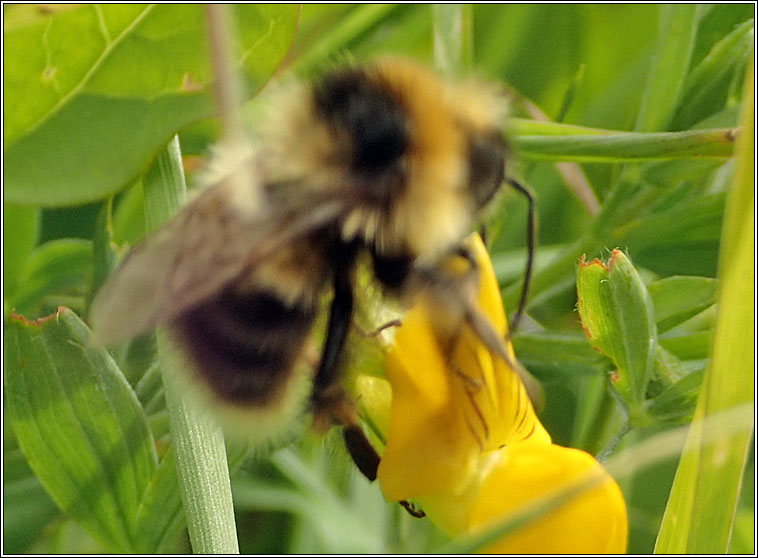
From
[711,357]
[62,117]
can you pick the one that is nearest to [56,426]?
[62,117]

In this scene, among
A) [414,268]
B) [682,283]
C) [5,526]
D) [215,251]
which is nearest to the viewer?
[215,251]

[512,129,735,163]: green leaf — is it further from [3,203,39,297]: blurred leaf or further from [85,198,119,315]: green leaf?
[3,203,39,297]: blurred leaf

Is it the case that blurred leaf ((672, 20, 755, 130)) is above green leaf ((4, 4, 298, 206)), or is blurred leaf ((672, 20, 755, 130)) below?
below

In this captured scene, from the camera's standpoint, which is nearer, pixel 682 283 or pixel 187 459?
pixel 187 459

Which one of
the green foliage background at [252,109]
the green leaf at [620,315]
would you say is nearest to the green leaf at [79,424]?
the green foliage background at [252,109]

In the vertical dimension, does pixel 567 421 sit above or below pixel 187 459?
below

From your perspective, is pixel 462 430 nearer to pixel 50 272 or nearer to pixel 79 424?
pixel 79 424

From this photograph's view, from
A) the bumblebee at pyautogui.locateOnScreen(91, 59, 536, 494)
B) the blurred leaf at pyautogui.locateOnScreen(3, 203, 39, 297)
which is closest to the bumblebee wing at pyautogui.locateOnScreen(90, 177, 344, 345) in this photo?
the bumblebee at pyautogui.locateOnScreen(91, 59, 536, 494)

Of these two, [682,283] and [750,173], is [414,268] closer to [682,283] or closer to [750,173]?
[750,173]
